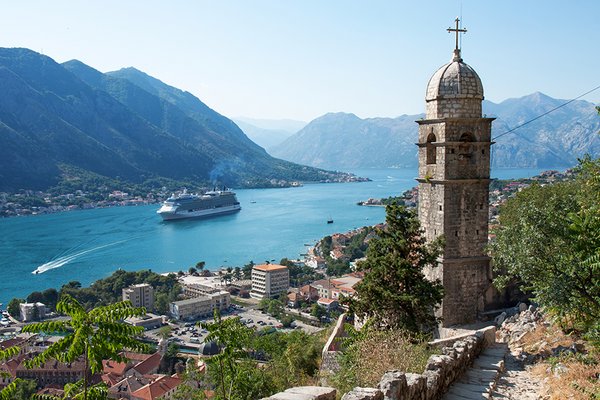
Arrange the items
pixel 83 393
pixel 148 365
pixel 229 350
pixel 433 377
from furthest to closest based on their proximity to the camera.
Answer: pixel 148 365 → pixel 229 350 → pixel 433 377 → pixel 83 393

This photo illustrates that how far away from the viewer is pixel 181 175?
413ft

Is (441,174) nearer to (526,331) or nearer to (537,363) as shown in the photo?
(526,331)

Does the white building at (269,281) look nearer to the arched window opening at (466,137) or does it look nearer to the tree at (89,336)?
the arched window opening at (466,137)

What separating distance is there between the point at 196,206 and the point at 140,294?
45.0 metres

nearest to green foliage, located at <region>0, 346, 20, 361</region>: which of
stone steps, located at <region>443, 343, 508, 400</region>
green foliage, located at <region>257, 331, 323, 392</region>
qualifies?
stone steps, located at <region>443, 343, 508, 400</region>

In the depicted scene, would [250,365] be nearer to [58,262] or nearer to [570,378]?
[570,378]

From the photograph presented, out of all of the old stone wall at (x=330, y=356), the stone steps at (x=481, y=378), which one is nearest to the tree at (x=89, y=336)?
the stone steps at (x=481, y=378)

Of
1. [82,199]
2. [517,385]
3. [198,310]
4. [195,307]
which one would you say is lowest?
[198,310]

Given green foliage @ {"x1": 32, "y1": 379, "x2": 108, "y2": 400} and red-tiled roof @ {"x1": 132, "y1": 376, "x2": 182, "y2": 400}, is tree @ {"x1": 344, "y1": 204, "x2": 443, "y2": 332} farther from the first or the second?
red-tiled roof @ {"x1": 132, "y1": 376, "x2": 182, "y2": 400}

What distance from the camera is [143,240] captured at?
56219 millimetres

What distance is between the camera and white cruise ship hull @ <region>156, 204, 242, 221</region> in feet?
243

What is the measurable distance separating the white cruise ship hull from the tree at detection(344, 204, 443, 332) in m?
68.0

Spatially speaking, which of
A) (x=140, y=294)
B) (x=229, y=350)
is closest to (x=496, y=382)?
(x=229, y=350)


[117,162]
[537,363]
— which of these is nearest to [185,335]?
[537,363]
